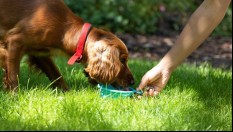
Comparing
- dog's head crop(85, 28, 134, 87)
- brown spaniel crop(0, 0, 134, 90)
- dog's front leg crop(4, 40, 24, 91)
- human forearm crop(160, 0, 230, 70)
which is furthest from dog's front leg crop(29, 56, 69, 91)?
human forearm crop(160, 0, 230, 70)

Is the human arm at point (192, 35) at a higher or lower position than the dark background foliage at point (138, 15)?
higher

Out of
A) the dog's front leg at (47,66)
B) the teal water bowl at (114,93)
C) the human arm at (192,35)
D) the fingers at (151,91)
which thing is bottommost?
the dog's front leg at (47,66)

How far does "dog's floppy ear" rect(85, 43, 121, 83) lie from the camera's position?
397cm

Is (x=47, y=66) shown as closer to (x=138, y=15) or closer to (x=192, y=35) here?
(x=192, y=35)

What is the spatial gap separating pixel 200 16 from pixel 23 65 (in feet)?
7.79

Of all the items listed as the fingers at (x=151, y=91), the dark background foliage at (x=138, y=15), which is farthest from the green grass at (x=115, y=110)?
the dark background foliage at (x=138, y=15)

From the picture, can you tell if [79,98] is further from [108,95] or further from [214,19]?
[214,19]

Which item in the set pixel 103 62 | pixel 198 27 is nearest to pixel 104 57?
pixel 103 62

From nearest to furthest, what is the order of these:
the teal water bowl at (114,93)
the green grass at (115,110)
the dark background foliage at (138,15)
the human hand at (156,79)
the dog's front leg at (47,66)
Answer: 1. the green grass at (115,110)
2. the teal water bowl at (114,93)
3. the human hand at (156,79)
4. the dog's front leg at (47,66)
5. the dark background foliage at (138,15)

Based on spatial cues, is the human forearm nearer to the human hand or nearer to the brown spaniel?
the human hand

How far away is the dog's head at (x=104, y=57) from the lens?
397 centimetres

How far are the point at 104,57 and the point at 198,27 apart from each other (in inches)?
31.5

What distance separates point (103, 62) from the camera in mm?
3949

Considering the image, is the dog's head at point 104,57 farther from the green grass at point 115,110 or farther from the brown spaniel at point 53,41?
the green grass at point 115,110
